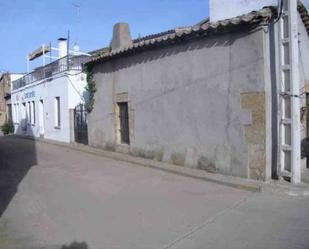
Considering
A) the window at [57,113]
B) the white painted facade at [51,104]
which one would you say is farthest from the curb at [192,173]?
the window at [57,113]

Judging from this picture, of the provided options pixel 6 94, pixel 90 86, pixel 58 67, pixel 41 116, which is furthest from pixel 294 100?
pixel 6 94

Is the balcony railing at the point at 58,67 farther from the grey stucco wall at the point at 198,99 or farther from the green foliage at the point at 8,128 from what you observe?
the green foliage at the point at 8,128

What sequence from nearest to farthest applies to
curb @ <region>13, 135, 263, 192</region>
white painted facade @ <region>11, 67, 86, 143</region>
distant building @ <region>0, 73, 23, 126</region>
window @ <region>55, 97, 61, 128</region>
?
curb @ <region>13, 135, 263, 192</region>, white painted facade @ <region>11, 67, 86, 143</region>, window @ <region>55, 97, 61, 128</region>, distant building @ <region>0, 73, 23, 126</region>

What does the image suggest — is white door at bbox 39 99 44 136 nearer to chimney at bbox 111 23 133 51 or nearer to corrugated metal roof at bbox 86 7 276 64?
chimney at bbox 111 23 133 51

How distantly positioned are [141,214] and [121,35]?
38.7ft

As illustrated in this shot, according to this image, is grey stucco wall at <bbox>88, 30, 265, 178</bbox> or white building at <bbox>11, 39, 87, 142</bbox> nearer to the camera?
grey stucco wall at <bbox>88, 30, 265, 178</bbox>

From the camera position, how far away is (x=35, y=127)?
30.1 meters

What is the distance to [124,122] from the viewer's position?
56.0ft

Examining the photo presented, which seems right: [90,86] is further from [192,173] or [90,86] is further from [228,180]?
[228,180]

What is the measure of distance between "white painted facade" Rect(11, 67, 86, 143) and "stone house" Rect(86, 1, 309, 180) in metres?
6.73

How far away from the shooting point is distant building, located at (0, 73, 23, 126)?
41812mm

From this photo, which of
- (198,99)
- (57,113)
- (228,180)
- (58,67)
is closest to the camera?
(228,180)

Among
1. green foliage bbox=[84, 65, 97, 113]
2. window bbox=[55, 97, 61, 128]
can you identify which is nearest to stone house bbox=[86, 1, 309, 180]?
green foliage bbox=[84, 65, 97, 113]

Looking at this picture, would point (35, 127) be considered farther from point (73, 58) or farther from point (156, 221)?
point (156, 221)
